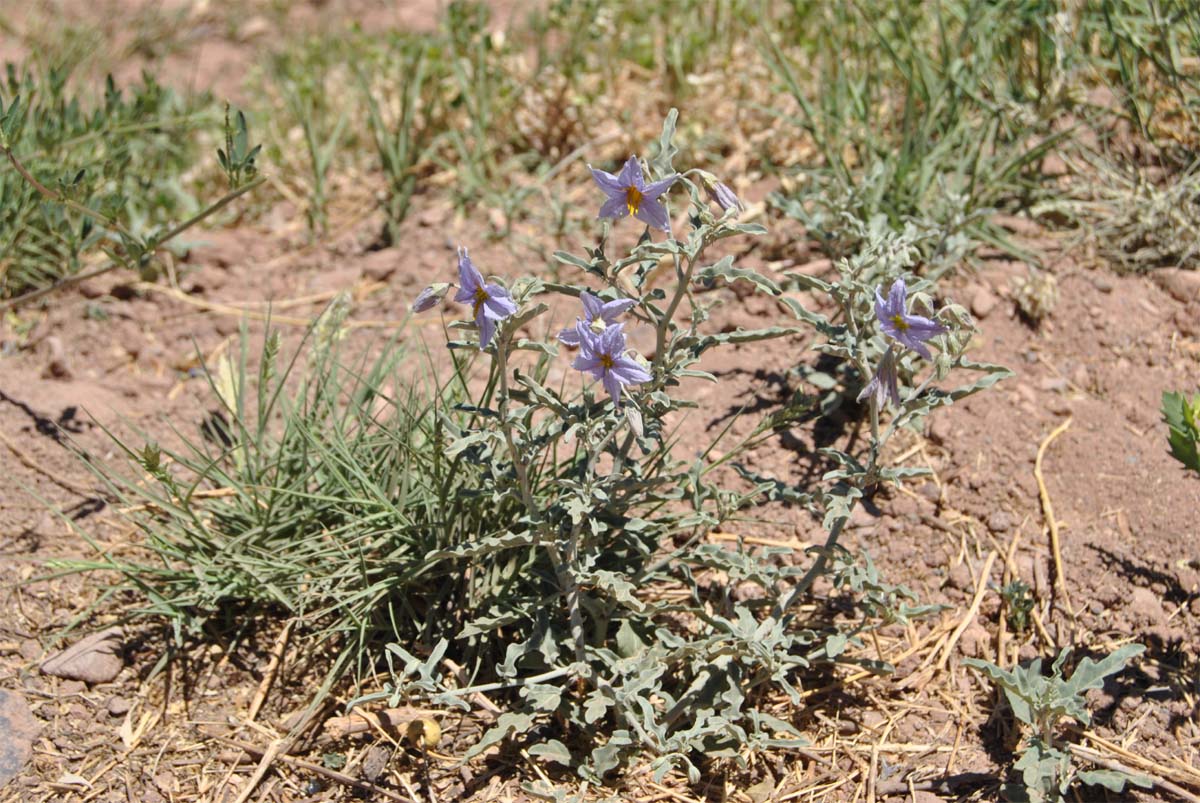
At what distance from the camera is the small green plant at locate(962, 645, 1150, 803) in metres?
2.30

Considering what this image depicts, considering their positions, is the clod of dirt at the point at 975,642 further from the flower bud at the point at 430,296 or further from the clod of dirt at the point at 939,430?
the flower bud at the point at 430,296

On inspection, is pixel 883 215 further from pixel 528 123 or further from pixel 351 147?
pixel 351 147

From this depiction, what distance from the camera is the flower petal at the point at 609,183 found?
2.03 metres

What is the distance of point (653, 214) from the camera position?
212 centimetres

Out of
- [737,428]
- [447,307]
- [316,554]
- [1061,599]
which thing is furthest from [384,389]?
[1061,599]

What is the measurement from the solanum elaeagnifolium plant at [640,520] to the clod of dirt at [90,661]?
2.35ft

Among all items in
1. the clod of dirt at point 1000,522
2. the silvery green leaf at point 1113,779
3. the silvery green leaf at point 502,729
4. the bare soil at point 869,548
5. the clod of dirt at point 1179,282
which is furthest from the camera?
the clod of dirt at point 1179,282

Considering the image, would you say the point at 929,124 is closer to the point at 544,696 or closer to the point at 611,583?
the point at 611,583

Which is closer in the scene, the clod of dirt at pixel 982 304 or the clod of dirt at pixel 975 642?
the clod of dirt at pixel 975 642

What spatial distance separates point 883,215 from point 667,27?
1826 mm

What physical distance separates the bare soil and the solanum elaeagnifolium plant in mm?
190

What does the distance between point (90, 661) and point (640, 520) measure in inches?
55.3

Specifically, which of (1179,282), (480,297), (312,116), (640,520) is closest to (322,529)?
(640,520)

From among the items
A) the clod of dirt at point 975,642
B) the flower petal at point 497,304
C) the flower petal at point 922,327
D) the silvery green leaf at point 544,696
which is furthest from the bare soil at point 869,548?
the flower petal at point 497,304
